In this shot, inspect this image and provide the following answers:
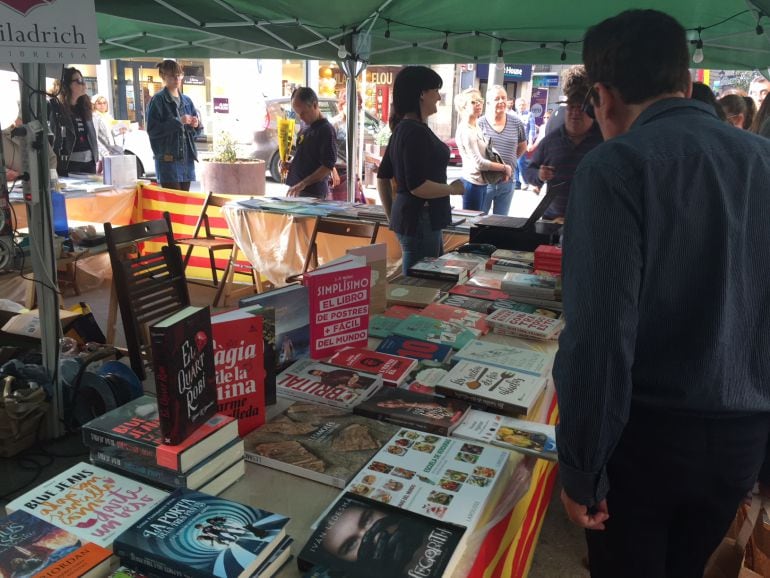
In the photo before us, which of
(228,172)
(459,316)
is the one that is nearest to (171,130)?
(228,172)

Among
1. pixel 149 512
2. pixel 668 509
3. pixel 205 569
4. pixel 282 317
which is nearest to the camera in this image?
pixel 205 569

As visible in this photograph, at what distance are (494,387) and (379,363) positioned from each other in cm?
31

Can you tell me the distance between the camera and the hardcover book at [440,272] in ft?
8.17

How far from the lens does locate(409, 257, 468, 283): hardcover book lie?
249 cm

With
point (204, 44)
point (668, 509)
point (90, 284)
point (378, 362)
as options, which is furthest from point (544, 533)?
point (204, 44)

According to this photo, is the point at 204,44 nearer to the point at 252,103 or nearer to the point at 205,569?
the point at 205,569

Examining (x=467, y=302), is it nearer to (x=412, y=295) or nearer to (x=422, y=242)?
(x=412, y=295)

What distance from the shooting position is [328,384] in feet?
4.78

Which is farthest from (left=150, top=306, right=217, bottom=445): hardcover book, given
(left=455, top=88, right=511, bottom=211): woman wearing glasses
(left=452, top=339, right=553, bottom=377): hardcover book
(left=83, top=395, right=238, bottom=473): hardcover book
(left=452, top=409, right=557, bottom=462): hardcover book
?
(left=455, top=88, right=511, bottom=211): woman wearing glasses

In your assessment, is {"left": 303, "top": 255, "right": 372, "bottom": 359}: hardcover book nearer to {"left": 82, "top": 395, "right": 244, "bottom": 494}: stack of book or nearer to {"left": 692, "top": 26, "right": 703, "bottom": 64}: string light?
{"left": 82, "top": 395, "right": 244, "bottom": 494}: stack of book

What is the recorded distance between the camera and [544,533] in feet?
7.41

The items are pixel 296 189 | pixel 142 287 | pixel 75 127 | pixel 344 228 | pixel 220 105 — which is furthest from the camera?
pixel 220 105

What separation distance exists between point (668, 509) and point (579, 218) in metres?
0.55

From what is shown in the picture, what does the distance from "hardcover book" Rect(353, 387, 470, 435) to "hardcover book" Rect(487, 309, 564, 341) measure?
1.81ft
